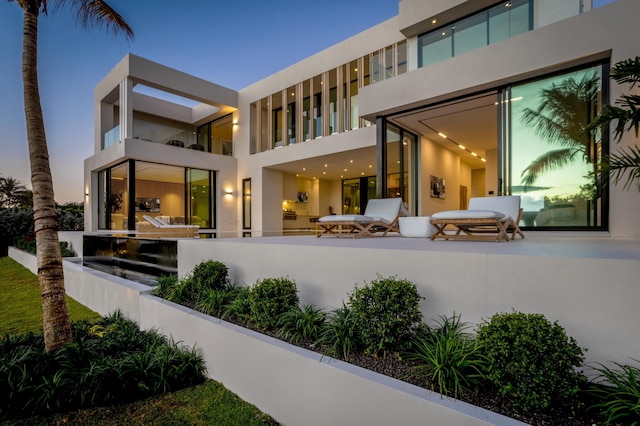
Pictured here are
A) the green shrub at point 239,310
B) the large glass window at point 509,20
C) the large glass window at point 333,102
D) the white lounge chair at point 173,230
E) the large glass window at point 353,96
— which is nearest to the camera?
the green shrub at point 239,310

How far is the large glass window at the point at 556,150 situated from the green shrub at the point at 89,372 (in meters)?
6.03

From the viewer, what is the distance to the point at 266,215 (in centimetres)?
1487

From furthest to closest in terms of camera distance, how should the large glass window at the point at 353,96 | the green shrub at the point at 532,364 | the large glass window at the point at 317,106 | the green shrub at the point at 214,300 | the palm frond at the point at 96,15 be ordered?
the large glass window at the point at 317,106
the large glass window at the point at 353,96
the palm frond at the point at 96,15
the green shrub at the point at 214,300
the green shrub at the point at 532,364

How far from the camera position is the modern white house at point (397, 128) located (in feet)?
18.4

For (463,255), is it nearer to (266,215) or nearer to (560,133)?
(560,133)

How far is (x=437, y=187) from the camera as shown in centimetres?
1022

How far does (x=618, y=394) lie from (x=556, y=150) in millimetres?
5155

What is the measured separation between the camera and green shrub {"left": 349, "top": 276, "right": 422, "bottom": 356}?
99.6 inches

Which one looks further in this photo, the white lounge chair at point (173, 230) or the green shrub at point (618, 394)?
the white lounge chair at point (173, 230)

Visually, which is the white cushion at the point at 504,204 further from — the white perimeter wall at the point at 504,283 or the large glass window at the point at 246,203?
the large glass window at the point at 246,203

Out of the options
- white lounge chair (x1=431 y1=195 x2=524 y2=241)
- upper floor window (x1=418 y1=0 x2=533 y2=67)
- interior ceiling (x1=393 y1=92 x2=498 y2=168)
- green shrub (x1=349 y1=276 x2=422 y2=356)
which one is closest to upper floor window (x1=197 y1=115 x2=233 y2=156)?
interior ceiling (x1=393 y1=92 x2=498 y2=168)

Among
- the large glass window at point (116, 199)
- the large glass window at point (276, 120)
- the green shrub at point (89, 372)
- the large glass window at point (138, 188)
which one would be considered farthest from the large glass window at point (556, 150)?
the large glass window at point (116, 199)

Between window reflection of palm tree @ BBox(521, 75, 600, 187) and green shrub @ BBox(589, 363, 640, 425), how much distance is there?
477 cm

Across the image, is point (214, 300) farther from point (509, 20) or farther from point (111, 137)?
point (111, 137)
